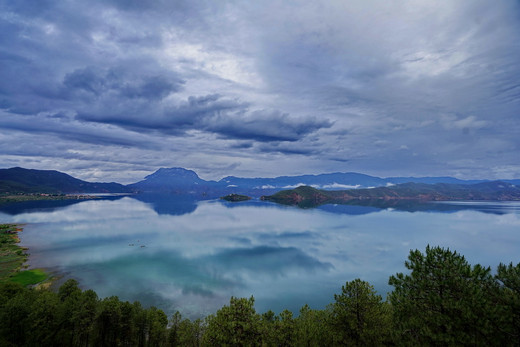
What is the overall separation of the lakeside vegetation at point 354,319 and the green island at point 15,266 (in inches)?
1122

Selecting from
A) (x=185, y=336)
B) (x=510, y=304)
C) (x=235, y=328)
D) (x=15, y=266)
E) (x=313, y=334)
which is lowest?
(x=15, y=266)

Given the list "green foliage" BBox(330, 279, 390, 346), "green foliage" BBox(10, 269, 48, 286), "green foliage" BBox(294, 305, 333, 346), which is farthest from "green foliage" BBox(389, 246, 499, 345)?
"green foliage" BBox(10, 269, 48, 286)

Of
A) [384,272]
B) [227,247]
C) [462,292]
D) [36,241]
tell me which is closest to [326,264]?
[384,272]

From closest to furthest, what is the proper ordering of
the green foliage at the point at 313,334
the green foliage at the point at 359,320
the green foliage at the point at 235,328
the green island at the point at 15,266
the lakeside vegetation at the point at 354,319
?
the lakeside vegetation at the point at 354,319, the green foliage at the point at 235,328, the green foliage at the point at 359,320, the green foliage at the point at 313,334, the green island at the point at 15,266

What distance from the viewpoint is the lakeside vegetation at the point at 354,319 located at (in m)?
19.8

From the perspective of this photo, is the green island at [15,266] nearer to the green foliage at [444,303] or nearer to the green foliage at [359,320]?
the green foliage at [359,320]

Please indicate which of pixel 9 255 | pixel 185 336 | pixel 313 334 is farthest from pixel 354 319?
pixel 9 255

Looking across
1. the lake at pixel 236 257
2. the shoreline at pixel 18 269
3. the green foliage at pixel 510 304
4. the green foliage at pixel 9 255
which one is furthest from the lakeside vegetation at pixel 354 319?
the green foliage at pixel 9 255

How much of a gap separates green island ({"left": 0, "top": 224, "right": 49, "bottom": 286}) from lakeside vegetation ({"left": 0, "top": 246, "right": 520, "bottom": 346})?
93.5 feet

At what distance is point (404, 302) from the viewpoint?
2386 cm

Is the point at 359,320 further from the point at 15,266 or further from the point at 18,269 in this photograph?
the point at 15,266

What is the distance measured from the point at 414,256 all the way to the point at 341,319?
438 inches

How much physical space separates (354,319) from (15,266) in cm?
11336

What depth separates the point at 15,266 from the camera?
85.9 meters
